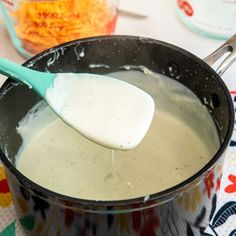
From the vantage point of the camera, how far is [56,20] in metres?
0.70

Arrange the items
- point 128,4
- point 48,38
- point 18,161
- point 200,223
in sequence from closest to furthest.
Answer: point 200,223 → point 18,161 → point 48,38 → point 128,4

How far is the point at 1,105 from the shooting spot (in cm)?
55

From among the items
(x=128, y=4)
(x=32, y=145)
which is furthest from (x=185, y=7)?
(x=32, y=145)

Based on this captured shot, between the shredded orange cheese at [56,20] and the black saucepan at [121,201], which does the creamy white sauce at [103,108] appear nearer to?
the black saucepan at [121,201]

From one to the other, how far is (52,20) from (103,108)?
0.65 ft

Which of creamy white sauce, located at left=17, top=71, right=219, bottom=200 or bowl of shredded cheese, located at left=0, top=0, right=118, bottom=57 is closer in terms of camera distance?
creamy white sauce, located at left=17, top=71, right=219, bottom=200

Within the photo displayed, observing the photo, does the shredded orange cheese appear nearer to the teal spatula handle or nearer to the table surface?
the table surface

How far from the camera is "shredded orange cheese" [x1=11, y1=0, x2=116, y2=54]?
2.29 ft

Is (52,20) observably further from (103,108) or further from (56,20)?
(103,108)

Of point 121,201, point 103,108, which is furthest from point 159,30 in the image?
point 121,201

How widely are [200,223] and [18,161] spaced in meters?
0.22

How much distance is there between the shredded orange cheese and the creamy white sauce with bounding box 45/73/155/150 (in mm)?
149

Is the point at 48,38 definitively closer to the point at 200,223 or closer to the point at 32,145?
the point at 32,145

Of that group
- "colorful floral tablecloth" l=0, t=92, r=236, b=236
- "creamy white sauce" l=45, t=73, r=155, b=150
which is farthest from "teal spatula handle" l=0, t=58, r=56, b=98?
"colorful floral tablecloth" l=0, t=92, r=236, b=236
